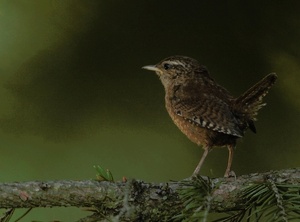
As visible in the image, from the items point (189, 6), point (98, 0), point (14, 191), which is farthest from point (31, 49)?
point (14, 191)

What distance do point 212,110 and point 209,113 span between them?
1 cm

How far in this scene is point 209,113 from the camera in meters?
1.93

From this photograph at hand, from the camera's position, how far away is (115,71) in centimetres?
240

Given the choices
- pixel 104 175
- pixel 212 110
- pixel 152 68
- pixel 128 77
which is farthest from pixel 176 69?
pixel 104 175

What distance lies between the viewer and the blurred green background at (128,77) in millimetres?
2295

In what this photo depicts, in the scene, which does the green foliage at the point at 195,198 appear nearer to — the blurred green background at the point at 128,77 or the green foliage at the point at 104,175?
the green foliage at the point at 104,175

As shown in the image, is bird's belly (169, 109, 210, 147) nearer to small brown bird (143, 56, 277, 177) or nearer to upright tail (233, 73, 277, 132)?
small brown bird (143, 56, 277, 177)

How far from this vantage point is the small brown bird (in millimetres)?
1914

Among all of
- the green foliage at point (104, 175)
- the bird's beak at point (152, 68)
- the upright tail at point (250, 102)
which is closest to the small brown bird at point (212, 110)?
the upright tail at point (250, 102)

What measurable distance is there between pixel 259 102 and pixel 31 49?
0.85 meters

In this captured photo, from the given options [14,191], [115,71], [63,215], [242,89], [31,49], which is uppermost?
[31,49]

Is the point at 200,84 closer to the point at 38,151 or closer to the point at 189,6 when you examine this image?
the point at 189,6

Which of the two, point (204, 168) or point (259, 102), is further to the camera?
point (204, 168)

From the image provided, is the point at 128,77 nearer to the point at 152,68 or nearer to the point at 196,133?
the point at 152,68
